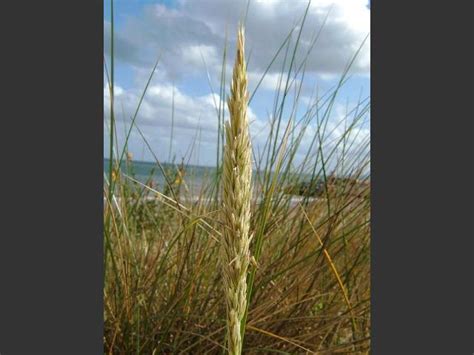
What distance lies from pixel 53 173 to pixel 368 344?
87 centimetres

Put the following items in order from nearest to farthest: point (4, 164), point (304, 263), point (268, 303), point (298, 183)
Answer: point (4, 164)
point (268, 303)
point (304, 263)
point (298, 183)

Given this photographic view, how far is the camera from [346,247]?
4.86 ft

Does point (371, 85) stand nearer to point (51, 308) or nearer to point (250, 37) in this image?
point (250, 37)

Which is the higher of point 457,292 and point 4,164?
point 4,164

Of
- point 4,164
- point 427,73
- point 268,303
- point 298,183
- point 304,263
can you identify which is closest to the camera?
point 4,164

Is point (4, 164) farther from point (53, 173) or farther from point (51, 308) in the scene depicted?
point (51, 308)

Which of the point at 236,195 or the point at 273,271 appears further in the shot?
the point at 273,271

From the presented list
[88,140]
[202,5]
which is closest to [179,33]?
[202,5]

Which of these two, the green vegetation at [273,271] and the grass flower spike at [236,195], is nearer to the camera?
the grass flower spike at [236,195]

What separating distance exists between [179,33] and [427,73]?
2.03ft

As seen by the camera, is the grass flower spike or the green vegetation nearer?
the grass flower spike

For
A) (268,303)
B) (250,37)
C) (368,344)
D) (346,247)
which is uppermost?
(250,37)

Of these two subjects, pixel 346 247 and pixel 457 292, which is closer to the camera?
pixel 457 292

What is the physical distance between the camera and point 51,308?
1.15 m
